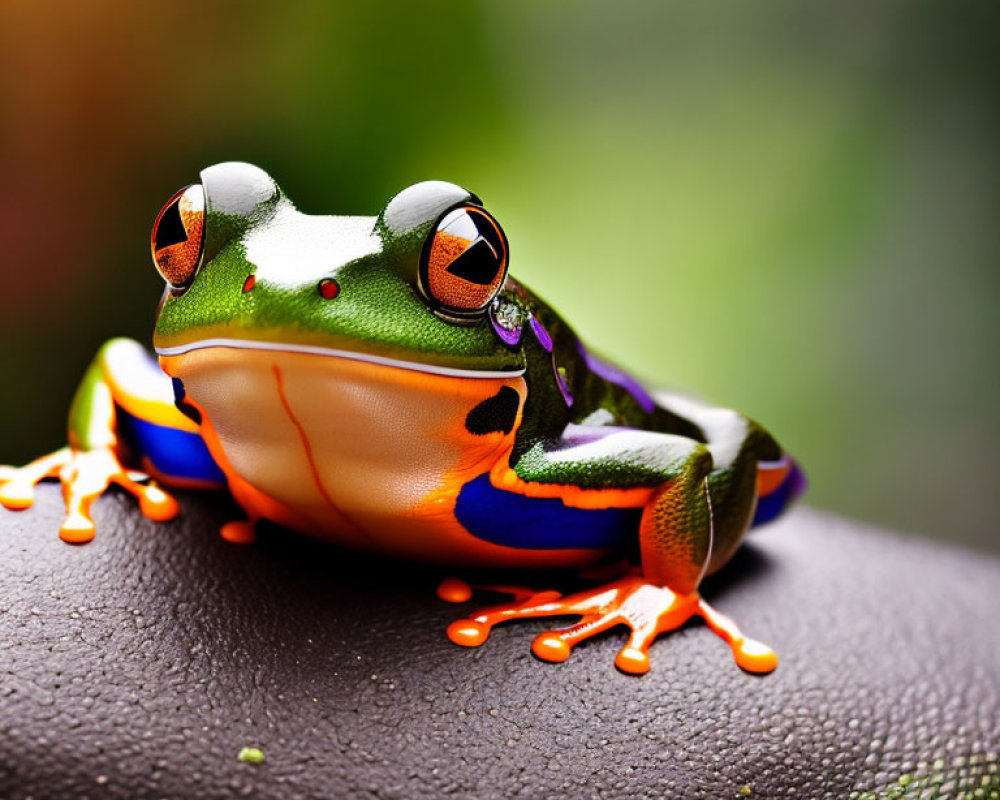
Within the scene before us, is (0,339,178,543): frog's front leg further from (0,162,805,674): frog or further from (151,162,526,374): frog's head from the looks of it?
(151,162,526,374): frog's head

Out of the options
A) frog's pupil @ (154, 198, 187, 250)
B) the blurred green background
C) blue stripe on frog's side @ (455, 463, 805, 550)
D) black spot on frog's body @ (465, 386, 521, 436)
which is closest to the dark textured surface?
blue stripe on frog's side @ (455, 463, 805, 550)

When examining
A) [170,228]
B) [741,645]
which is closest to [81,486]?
[170,228]

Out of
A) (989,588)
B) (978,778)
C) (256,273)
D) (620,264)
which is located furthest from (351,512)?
(620,264)

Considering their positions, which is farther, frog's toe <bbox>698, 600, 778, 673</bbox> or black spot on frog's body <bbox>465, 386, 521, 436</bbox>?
frog's toe <bbox>698, 600, 778, 673</bbox>

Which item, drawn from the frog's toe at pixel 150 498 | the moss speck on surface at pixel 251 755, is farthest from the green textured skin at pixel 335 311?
the moss speck on surface at pixel 251 755

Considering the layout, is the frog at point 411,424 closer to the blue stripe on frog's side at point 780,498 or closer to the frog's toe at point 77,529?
the frog's toe at point 77,529

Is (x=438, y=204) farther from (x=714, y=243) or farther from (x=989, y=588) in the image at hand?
(x=714, y=243)

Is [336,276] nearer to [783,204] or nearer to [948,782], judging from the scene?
[948,782]
